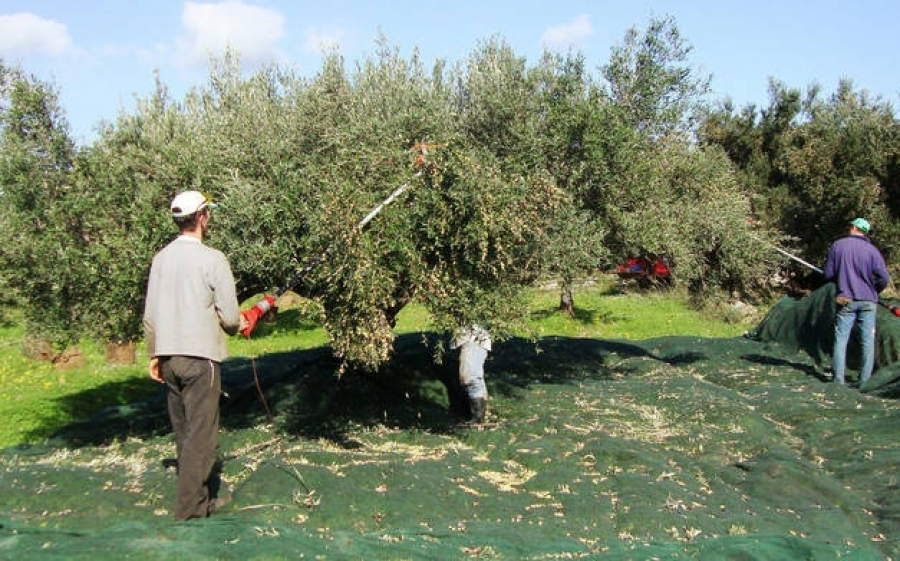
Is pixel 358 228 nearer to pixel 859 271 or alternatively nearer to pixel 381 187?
pixel 381 187

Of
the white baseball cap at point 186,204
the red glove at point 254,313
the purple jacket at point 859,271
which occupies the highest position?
the white baseball cap at point 186,204

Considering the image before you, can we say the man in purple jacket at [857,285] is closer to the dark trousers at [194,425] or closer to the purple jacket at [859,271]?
the purple jacket at [859,271]

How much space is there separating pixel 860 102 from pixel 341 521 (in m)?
31.4

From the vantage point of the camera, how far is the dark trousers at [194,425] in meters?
6.05

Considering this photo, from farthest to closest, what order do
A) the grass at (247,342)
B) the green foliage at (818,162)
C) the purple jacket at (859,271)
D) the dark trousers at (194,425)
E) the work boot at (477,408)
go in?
the green foliage at (818,162) < the grass at (247,342) < the purple jacket at (859,271) < the work boot at (477,408) < the dark trousers at (194,425)

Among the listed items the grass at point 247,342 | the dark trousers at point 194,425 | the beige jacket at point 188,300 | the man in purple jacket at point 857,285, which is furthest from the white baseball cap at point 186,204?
the man in purple jacket at point 857,285

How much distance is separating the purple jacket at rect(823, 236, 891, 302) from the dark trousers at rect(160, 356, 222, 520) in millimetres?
10599

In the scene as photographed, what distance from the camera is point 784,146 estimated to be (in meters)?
30.2

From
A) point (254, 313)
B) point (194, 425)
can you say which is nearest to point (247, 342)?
point (254, 313)

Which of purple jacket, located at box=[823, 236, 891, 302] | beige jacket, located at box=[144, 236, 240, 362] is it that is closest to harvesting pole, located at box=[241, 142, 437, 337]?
beige jacket, located at box=[144, 236, 240, 362]

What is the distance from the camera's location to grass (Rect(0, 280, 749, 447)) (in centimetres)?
1405

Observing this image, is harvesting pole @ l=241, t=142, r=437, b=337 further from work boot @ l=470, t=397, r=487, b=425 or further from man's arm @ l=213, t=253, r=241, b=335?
work boot @ l=470, t=397, r=487, b=425

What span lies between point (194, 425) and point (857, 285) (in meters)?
10.9

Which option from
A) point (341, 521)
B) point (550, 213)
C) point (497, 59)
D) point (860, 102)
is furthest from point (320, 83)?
point (860, 102)
